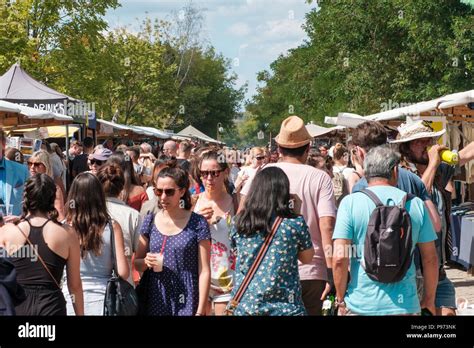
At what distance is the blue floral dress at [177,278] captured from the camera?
589 cm

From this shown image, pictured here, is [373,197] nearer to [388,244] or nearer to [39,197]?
[388,244]

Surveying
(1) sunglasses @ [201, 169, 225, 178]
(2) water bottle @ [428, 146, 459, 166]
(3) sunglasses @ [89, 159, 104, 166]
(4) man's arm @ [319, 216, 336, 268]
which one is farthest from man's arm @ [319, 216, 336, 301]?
(3) sunglasses @ [89, 159, 104, 166]

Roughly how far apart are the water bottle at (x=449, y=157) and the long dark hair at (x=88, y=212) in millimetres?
2377

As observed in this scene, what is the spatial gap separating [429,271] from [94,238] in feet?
6.96

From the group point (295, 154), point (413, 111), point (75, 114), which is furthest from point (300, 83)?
point (295, 154)

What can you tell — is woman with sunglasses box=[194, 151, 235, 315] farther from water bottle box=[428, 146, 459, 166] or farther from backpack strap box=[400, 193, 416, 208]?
water bottle box=[428, 146, 459, 166]

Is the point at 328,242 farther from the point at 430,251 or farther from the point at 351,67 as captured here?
the point at 351,67

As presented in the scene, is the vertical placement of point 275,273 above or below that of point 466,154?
below

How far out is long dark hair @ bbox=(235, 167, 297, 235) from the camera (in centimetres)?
522

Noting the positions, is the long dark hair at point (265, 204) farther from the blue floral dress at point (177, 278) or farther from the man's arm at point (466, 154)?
the man's arm at point (466, 154)

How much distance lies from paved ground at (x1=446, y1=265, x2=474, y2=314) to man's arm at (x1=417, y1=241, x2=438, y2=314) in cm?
542

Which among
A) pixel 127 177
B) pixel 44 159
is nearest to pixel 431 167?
pixel 127 177

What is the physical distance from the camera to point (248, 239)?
206 inches

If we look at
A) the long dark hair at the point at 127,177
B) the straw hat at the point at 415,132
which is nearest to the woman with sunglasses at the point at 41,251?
the straw hat at the point at 415,132
